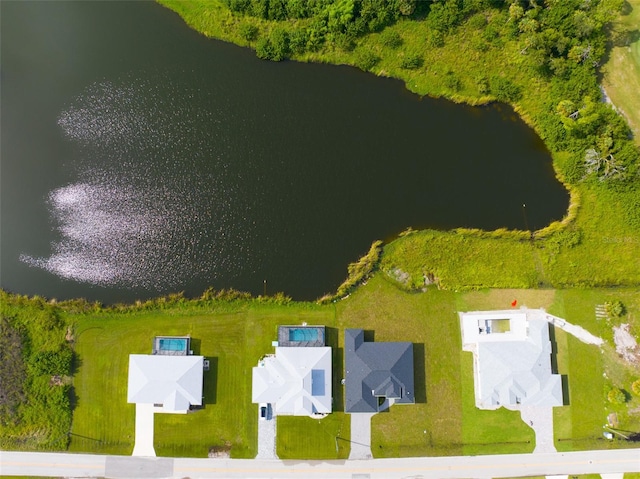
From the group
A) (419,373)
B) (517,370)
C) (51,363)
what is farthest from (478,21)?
(51,363)

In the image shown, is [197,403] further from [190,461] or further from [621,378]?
[621,378]

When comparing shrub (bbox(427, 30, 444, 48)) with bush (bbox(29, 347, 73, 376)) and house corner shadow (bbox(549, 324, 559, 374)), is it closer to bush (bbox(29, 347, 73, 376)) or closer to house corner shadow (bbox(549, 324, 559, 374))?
house corner shadow (bbox(549, 324, 559, 374))

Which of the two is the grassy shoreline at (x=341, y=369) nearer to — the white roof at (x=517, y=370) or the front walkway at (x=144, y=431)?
the front walkway at (x=144, y=431)

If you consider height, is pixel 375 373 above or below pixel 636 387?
above

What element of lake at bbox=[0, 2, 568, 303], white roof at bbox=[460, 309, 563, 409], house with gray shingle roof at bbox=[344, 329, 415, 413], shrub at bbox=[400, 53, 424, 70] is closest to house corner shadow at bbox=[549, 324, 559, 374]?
white roof at bbox=[460, 309, 563, 409]

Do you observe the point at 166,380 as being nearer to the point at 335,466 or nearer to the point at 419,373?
the point at 335,466

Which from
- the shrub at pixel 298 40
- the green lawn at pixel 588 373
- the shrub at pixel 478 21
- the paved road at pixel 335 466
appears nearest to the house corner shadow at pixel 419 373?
the paved road at pixel 335 466
